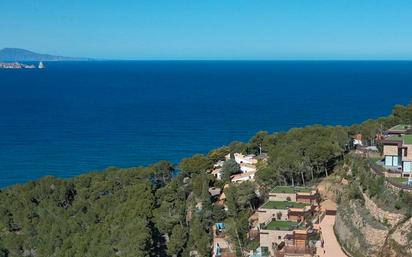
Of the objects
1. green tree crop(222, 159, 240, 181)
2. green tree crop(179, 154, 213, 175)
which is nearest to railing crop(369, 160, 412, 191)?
green tree crop(222, 159, 240, 181)

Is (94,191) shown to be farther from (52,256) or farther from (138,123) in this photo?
(138,123)

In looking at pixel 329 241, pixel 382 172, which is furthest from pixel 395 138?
pixel 329 241

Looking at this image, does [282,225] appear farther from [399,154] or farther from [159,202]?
[159,202]

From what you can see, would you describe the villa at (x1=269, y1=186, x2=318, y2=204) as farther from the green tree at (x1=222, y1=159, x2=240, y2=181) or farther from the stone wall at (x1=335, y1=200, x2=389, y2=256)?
the green tree at (x1=222, y1=159, x2=240, y2=181)

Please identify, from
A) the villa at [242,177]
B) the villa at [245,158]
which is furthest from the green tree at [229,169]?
the villa at [245,158]

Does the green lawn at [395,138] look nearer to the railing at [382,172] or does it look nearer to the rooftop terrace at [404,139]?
the rooftop terrace at [404,139]

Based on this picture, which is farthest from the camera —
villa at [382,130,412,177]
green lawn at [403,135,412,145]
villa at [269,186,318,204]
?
villa at [269,186,318,204]

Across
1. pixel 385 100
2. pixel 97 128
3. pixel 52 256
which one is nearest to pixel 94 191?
pixel 52 256
